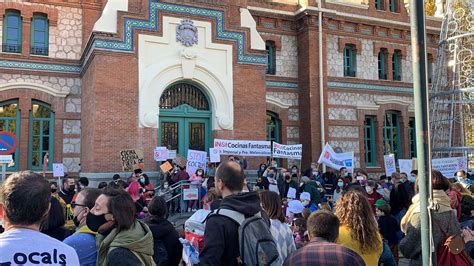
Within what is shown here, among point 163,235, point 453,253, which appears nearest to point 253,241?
point 163,235

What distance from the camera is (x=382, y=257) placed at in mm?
4371

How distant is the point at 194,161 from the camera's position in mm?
14906

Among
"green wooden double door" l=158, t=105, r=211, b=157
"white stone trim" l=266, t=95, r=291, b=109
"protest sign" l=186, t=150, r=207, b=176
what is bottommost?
"protest sign" l=186, t=150, r=207, b=176

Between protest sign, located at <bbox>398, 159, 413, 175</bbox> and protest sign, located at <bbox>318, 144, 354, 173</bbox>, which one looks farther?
protest sign, located at <bbox>318, 144, 354, 173</bbox>

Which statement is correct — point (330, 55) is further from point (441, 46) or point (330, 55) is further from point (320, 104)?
point (441, 46)

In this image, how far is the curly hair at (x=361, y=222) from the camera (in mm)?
4031

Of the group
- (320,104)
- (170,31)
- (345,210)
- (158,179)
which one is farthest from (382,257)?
(320,104)

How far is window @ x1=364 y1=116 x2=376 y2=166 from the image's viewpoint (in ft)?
76.6

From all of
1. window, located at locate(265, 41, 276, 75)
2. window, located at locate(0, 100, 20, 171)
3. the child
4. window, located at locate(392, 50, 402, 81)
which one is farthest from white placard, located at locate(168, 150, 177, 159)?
window, located at locate(392, 50, 402, 81)

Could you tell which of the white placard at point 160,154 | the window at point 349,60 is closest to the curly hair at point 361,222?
the white placard at point 160,154

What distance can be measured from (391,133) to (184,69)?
13003 millimetres

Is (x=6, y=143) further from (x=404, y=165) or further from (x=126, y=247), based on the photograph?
(x=404, y=165)

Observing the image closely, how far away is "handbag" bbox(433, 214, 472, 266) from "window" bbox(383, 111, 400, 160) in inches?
801

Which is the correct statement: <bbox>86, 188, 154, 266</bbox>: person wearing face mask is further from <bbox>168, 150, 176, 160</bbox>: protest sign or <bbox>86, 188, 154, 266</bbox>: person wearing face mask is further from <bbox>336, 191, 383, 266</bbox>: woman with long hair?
<bbox>168, 150, 176, 160</bbox>: protest sign
